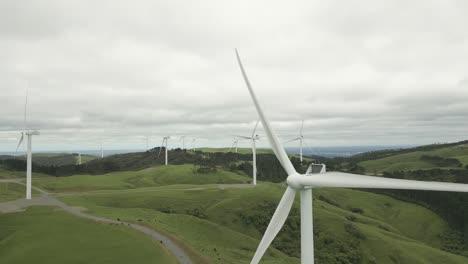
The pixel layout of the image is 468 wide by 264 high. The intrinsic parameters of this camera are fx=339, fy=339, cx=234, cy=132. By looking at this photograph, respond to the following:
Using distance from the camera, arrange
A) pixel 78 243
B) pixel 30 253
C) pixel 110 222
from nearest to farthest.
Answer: pixel 30 253
pixel 78 243
pixel 110 222

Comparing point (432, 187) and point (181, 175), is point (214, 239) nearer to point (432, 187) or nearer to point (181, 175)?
point (432, 187)

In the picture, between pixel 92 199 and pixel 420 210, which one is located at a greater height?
pixel 92 199

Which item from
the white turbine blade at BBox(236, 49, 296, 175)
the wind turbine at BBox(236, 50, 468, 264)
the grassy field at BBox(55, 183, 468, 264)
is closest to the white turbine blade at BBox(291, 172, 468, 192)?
the wind turbine at BBox(236, 50, 468, 264)

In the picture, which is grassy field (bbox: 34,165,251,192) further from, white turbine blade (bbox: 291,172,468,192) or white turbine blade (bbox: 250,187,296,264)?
white turbine blade (bbox: 291,172,468,192)

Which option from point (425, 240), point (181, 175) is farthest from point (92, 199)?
point (425, 240)

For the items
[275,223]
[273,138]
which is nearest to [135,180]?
[273,138]

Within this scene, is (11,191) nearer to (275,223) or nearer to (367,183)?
(275,223)

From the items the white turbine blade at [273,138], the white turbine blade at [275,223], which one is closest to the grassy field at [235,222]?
the white turbine blade at [275,223]

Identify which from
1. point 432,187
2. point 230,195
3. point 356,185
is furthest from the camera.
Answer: point 230,195
